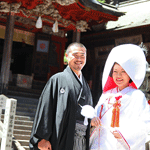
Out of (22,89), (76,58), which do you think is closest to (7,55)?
(22,89)

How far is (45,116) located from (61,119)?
183 millimetres

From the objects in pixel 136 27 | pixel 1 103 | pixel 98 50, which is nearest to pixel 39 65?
pixel 98 50

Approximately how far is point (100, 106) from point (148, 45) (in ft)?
28.4

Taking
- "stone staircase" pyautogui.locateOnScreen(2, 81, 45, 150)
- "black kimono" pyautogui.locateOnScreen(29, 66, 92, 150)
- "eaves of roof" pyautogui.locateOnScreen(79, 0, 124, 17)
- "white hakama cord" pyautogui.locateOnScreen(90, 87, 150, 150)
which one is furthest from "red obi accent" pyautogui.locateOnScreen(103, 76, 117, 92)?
"eaves of roof" pyautogui.locateOnScreen(79, 0, 124, 17)

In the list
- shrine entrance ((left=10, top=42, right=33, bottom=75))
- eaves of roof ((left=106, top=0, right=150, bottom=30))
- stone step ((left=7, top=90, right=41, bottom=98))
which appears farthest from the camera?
shrine entrance ((left=10, top=42, right=33, bottom=75))

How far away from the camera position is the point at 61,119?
9.48ft

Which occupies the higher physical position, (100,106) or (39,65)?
(39,65)

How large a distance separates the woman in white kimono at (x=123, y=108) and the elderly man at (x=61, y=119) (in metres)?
0.20

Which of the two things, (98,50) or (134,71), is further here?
(98,50)

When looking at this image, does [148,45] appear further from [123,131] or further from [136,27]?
[123,131]

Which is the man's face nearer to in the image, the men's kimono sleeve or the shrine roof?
the men's kimono sleeve

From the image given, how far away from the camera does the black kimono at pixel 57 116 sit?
2.88m

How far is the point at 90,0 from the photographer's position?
941 cm

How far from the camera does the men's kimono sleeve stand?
113 inches
